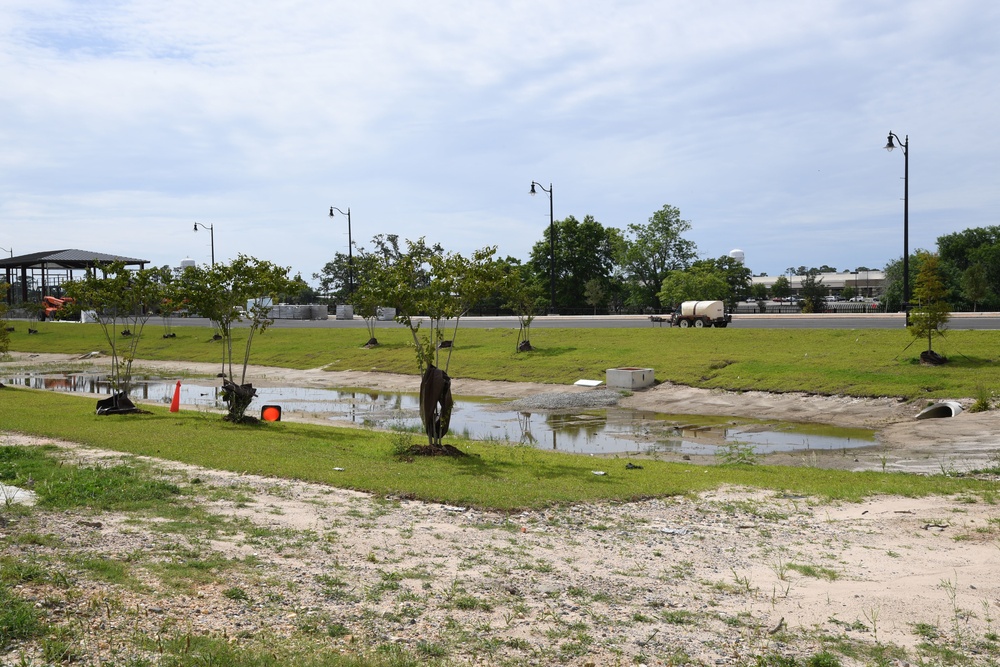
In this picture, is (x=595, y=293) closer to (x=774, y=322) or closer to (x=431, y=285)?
(x=774, y=322)

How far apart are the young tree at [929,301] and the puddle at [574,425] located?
6906mm

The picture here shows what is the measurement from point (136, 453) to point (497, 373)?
24268 millimetres

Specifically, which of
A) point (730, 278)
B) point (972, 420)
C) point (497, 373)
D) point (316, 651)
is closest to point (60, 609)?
point (316, 651)

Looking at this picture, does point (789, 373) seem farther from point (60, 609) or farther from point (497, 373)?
point (60, 609)

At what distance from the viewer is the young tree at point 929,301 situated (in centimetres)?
2867

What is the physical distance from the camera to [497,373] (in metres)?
39.1

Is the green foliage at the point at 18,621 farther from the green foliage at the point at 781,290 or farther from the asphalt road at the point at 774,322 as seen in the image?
the green foliage at the point at 781,290

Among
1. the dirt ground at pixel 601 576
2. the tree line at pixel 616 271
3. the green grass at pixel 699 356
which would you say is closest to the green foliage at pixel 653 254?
the tree line at pixel 616 271

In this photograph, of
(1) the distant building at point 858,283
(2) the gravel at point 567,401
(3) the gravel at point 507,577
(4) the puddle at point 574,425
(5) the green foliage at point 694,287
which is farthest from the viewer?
(1) the distant building at point 858,283

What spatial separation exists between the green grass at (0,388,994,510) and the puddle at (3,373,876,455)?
3.71 metres

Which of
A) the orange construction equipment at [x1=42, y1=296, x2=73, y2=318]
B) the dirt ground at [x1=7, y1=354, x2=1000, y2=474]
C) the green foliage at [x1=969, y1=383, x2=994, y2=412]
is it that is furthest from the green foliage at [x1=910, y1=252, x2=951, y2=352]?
the orange construction equipment at [x1=42, y1=296, x2=73, y2=318]

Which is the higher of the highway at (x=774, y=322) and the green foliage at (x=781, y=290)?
the green foliage at (x=781, y=290)

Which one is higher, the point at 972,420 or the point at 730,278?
the point at 730,278

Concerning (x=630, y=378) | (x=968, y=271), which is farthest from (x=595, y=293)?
(x=630, y=378)
